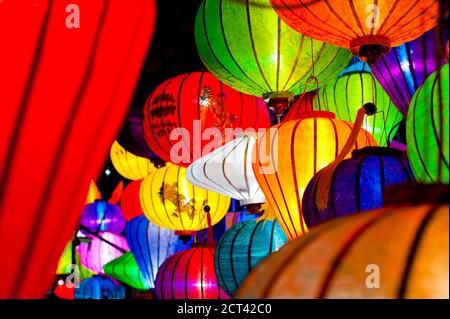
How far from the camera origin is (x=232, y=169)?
273 centimetres

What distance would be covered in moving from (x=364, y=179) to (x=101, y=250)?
18.7 feet

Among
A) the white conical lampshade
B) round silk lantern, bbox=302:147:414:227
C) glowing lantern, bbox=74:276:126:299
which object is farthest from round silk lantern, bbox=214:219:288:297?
glowing lantern, bbox=74:276:126:299

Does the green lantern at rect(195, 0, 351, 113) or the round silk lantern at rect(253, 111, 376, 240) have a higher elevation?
the green lantern at rect(195, 0, 351, 113)

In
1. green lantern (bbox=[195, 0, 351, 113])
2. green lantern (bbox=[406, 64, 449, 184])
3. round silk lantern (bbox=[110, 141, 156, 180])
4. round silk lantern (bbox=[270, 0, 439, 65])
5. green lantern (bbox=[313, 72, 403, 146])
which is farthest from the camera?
round silk lantern (bbox=[110, 141, 156, 180])

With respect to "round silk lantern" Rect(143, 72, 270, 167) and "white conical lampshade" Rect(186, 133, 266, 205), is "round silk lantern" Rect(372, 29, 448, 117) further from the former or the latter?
"round silk lantern" Rect(143, 72, 270, 167)

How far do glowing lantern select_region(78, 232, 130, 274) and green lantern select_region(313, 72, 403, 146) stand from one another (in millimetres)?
4295

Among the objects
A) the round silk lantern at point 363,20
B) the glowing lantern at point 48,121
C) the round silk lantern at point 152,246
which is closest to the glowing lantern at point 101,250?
the round silk lantern at point 152,246

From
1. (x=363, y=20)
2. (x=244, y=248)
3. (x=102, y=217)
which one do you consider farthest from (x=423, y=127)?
(x=102, y=217)

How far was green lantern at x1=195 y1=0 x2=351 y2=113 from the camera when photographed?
218 centimetres

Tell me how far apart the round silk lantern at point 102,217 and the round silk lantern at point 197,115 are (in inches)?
146

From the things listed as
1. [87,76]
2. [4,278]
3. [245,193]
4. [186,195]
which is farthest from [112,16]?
[186,195]

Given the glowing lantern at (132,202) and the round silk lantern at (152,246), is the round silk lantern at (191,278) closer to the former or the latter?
the round silk lantern at (152,246)

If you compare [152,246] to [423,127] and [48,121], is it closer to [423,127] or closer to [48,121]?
[423,127]

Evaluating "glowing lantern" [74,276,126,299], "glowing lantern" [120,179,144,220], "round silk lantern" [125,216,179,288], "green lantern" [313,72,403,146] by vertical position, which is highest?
"green lantern" [313,72,403,146]
